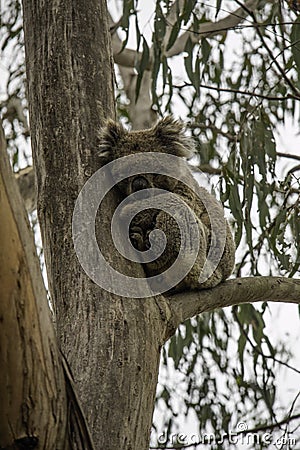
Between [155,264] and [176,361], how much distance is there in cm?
163

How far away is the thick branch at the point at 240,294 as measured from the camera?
2.39 metres

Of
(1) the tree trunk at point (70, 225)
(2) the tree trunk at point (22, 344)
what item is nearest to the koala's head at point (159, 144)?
(1) the tree trunk at point (70, 225)

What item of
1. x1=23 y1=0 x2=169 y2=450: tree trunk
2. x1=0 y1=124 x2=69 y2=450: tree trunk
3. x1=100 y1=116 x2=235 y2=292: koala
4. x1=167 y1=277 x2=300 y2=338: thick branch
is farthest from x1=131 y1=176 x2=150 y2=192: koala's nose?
x1=0 y1=124 x2=69 y2=450: tree trunk

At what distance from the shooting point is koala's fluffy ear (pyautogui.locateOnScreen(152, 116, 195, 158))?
3002 mm

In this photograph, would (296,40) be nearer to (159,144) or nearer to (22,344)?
(159,144)

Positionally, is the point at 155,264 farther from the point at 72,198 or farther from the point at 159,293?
the point at 72,198

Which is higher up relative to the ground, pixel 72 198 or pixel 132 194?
pixel 132 194

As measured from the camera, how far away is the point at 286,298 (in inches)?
103

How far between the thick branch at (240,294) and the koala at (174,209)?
0.06 m

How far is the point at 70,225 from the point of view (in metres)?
2.15

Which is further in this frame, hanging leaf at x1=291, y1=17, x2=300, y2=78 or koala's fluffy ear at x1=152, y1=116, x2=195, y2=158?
hanging leaf at x1=291, y1=17, x2=300, y2=78

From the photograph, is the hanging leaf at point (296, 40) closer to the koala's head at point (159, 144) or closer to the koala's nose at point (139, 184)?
the koala's head at point (159, 144)

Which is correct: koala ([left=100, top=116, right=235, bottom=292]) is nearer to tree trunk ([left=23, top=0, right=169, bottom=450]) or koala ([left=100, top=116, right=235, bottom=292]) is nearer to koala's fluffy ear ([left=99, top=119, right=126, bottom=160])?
koala's fluffy ear ([left=99, top=119, right=126, bottom=160])

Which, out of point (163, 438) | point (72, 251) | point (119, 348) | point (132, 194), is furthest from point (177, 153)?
point (163, 438)
